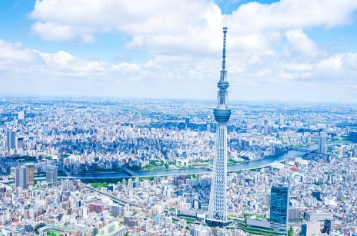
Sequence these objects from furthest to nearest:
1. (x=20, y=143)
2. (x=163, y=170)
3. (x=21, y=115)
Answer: (x=21, y=115)
(x=20, y=143)
(x=163, y=170)

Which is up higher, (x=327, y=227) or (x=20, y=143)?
(x=20, y=143)

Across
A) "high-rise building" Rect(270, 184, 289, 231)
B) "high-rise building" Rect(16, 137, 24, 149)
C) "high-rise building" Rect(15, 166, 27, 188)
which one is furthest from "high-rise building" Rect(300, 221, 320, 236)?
"high-rise building" Rect(16, 137, 24, 149)

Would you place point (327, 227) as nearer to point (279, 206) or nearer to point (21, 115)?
point (279, 206)

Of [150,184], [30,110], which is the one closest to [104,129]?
[30,110]

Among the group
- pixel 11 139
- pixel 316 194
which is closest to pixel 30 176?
pixel 11 139

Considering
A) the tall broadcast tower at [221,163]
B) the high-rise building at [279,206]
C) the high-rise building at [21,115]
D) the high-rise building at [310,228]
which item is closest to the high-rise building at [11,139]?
the high-rise building at [21,115]

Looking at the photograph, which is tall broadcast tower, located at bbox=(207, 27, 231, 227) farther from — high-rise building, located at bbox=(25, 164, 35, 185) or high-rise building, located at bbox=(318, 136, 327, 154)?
high-rise building, located at bbox=(318, 136, 327, 154)

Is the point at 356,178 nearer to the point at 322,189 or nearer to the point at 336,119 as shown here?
the point at 322,189
